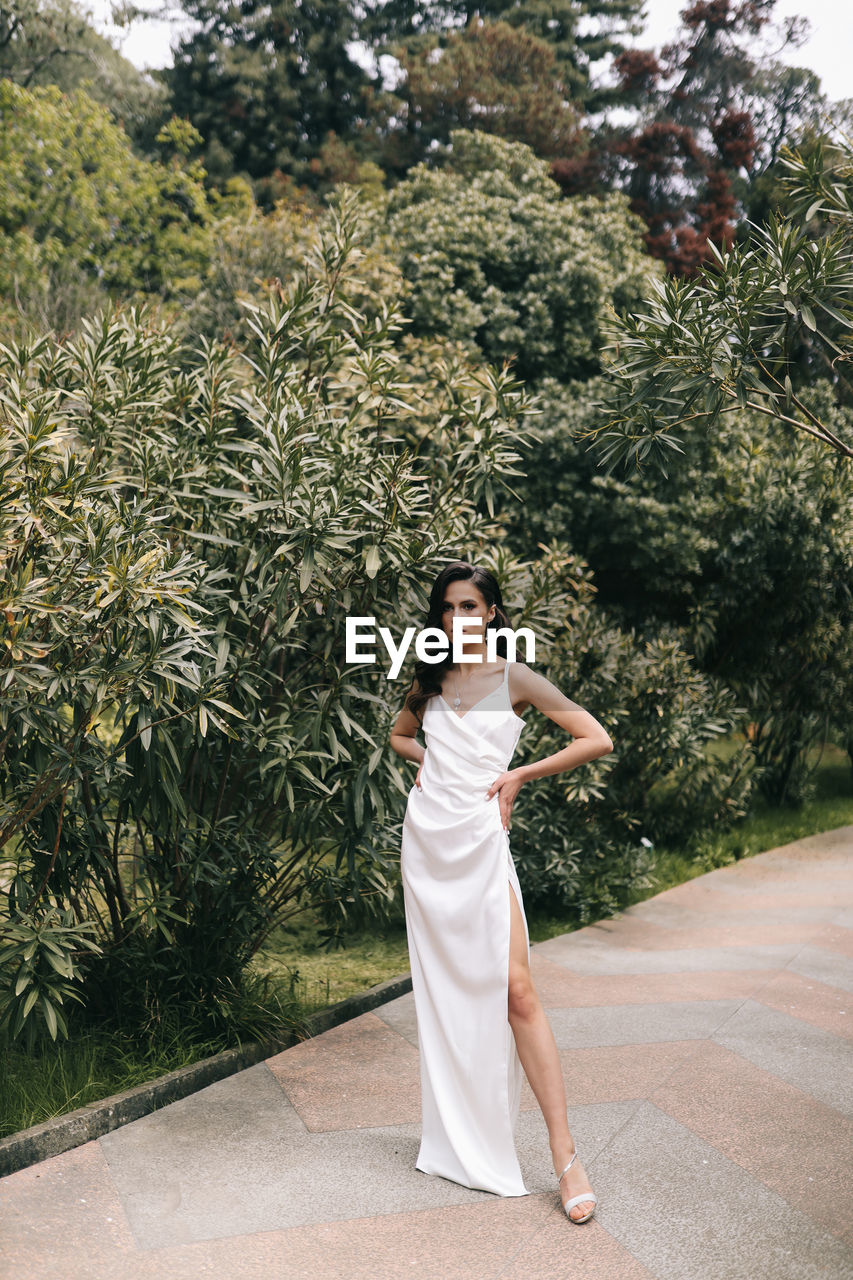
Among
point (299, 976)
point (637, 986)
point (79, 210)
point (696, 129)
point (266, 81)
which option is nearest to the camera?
point (299, 976)

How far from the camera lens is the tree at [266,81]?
871 inches

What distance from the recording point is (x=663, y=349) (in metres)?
3.83

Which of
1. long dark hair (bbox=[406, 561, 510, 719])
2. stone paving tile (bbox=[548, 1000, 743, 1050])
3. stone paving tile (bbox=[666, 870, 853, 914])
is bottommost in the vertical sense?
stone paving tile (bbox=[548, 1000, 743, 1050])

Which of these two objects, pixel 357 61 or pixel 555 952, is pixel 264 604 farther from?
pixel 357 61

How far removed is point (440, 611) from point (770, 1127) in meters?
2.04

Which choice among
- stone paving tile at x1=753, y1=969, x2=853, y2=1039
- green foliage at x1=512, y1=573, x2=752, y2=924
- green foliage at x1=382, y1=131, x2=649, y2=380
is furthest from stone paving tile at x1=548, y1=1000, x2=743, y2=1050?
A: green foliage at x1=382, y1=131, x2=649, y2=380

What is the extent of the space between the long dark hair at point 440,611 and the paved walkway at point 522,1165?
1432 millimetres

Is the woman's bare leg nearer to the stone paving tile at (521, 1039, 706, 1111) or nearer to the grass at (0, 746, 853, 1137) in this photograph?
the stone paving tile at (521, 1039, 706, 1111)

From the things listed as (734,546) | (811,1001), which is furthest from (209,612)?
(734,546)

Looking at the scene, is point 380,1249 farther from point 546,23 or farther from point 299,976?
point 546,23

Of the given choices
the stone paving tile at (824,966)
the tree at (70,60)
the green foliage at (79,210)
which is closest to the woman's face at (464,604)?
the stone paving tile at (824,966)

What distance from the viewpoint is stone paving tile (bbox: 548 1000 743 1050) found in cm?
452

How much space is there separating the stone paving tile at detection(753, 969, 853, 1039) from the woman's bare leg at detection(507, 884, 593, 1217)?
6.69 ft

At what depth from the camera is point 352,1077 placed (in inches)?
161
